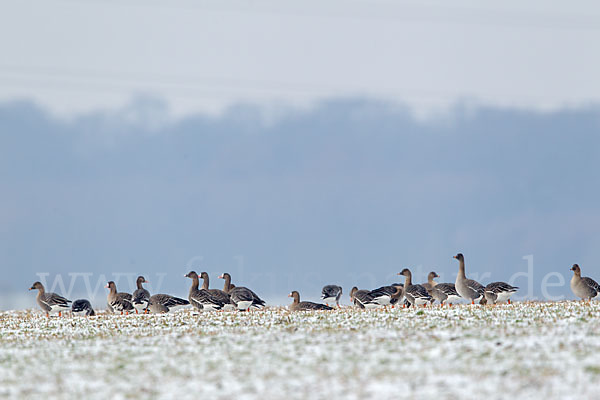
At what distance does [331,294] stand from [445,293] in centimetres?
622

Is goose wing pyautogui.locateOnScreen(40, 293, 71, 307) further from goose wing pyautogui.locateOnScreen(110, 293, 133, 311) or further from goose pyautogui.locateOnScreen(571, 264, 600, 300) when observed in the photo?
goose pyautogui.locateOnScreen(571, 264, 600, 300)

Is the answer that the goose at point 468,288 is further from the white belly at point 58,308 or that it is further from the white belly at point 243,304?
the white belly at point 58,308

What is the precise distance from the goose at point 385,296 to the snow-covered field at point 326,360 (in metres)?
7.90

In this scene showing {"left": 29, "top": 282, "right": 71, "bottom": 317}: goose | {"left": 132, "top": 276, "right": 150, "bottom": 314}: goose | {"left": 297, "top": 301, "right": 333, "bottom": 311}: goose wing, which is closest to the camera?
{"left": 297, "top": 301, "right": 333, "bottom": 311}: goose wing

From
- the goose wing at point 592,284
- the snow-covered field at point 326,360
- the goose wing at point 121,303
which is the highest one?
the goose wing at point 592,284

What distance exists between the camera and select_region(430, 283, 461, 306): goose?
3278 cm

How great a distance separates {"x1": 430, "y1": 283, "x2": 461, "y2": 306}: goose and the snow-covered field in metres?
7.86

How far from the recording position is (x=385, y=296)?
32969 mm

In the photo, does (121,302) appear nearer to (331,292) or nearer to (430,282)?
(331,292)

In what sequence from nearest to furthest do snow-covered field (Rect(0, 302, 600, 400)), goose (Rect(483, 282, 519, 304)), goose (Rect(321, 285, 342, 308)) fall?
snow-covered field (Rect(0, 302, 600, 400)) → goose (Rect(483, 282, 519, 304)) → goose (Rect(321, 285, 342, 308))

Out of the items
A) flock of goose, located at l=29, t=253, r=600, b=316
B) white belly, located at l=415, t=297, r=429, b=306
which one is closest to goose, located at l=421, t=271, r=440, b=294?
flock of goose, located at l=29, t=253, r=600, b=316

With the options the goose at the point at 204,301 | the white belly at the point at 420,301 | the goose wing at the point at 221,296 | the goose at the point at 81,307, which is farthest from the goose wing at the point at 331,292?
the goose at the point at 81,307

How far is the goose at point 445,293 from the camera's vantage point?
3278 cm

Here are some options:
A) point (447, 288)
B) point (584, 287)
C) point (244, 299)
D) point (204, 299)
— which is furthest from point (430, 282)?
point (204, 299)
